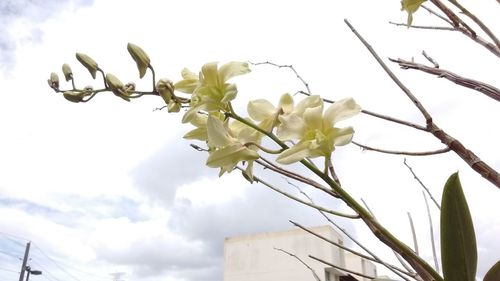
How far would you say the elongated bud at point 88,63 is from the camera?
1.75 feet

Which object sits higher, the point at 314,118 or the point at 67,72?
the point at 67,72

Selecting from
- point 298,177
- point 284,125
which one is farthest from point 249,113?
point 298,177

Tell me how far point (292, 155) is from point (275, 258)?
13.2 metres

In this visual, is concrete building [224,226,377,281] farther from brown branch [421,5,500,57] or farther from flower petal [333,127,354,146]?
flower petal [333,127,354,146]

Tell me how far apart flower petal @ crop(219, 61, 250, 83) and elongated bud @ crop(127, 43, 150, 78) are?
0.36 ft

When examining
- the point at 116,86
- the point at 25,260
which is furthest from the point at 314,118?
the point at 25,260

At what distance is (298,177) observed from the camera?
596 mm

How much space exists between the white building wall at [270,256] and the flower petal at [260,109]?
38.8ft

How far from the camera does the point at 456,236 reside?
32cm

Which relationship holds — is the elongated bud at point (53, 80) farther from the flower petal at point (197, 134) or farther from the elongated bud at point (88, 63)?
the flower petal at point (197, 134)

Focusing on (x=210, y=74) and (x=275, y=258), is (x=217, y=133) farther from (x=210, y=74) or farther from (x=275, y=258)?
(x=275, y=258)

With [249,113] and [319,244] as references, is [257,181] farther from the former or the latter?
[319,244]

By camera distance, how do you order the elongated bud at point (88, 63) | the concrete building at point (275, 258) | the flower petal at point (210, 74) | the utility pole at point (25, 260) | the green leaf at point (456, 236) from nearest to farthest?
the green leaf at point (456, 236) < the flower petal at point (210, 74) < the elongated bud at point (88, 63) < the concrete building at point (275, 258) < the utility pole at point (25, 260)

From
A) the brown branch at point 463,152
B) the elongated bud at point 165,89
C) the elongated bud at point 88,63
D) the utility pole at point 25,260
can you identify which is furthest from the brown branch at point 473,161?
the utility pole at point 25,260
